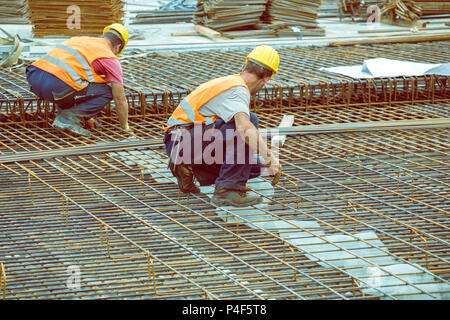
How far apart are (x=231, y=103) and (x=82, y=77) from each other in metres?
1.86

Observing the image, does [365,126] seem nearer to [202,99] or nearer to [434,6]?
[202,99]

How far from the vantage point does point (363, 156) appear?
562 cm

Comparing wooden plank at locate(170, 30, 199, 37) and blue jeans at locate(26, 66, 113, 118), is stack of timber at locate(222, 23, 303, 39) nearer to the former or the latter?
wooden plank at locate(170, 30, 199, 37)

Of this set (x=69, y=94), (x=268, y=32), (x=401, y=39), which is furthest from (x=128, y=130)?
(x=401, y=39)

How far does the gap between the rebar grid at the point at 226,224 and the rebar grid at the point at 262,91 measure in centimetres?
53

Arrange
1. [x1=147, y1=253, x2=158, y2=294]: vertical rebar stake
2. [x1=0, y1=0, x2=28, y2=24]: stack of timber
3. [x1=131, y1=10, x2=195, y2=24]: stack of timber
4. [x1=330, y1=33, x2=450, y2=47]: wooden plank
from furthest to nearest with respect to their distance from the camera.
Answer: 1. [x1=131, y1=10, x2=195, y2=24]: stack of timber
2. [x1=0, y1=0, x2=28, y2=24]: stack of timber
3. [x1=330, y1=33, x2=450, y2=47]: wooden plank
4. [x1=147, y1=253, x2=158, y2=294]: vertical rebar stake

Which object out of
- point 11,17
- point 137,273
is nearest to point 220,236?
point 137,273

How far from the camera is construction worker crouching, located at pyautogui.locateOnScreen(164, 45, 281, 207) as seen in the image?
4.49 meters

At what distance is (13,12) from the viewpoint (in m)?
10.5

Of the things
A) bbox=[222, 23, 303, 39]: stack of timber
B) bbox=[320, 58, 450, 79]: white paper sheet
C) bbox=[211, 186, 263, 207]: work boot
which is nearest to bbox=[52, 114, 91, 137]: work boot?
bbox=[211, 186, 263, 207]: work boot

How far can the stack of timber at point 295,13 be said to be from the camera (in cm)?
994

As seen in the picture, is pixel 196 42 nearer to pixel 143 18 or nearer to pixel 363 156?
pixel 143 18

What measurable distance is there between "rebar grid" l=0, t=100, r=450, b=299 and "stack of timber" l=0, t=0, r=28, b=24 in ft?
16.0

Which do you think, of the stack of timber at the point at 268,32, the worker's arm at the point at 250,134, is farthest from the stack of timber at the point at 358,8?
the worker's arm at the point at 250,134
